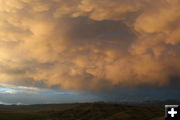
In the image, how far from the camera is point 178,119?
25922 millimetres

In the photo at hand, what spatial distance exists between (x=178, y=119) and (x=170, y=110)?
3.26 feet

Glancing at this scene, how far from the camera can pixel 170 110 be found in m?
26.3
